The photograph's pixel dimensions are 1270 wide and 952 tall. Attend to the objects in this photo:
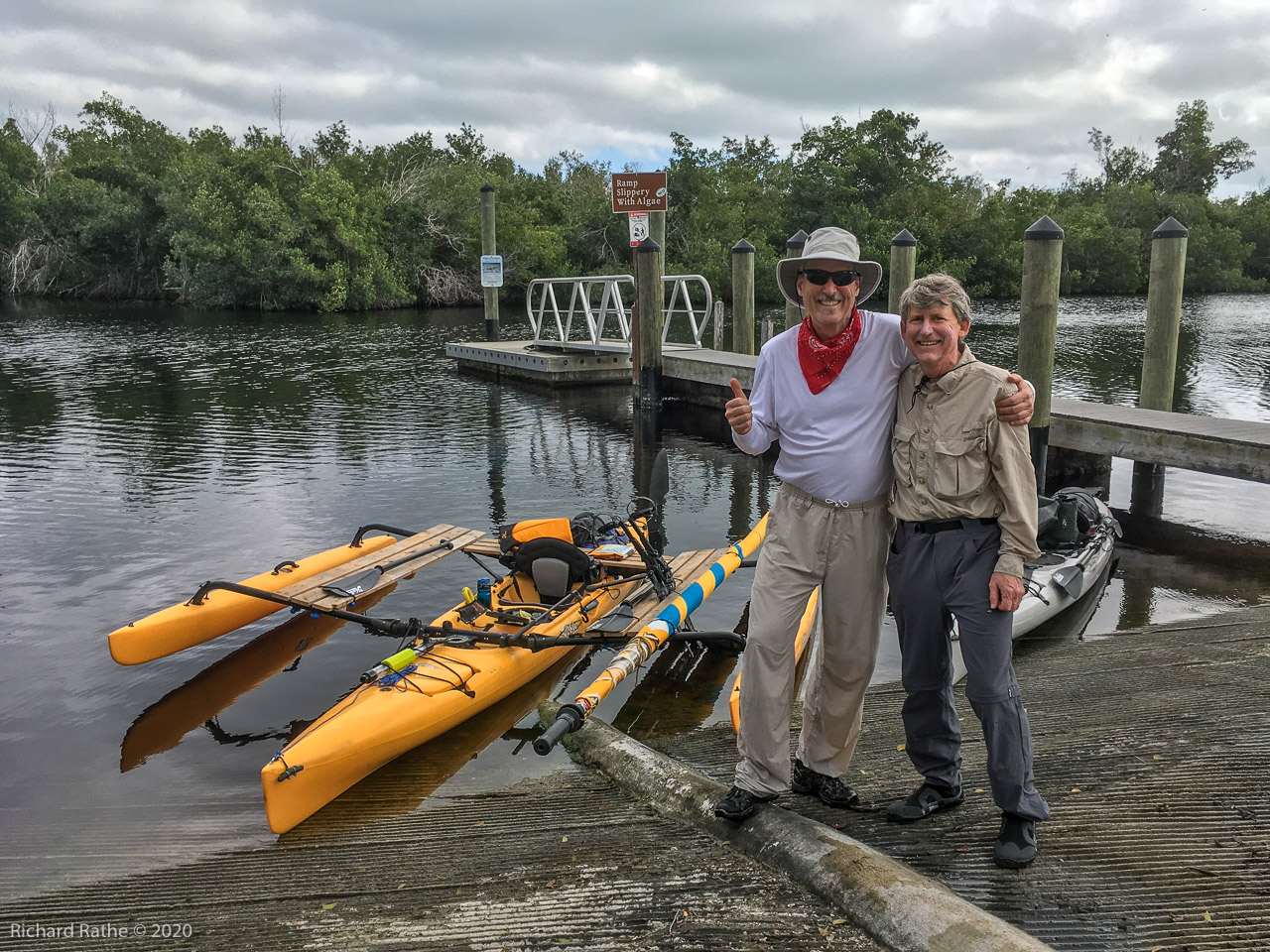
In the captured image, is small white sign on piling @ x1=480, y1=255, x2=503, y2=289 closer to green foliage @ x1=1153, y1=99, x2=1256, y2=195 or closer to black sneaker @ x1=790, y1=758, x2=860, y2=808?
Result: black sneaker @ x1=790, y1=758, x2=860, y2=808

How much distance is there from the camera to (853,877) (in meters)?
2.88

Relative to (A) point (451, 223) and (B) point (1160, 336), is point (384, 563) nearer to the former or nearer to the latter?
(B) point (1160, 336)

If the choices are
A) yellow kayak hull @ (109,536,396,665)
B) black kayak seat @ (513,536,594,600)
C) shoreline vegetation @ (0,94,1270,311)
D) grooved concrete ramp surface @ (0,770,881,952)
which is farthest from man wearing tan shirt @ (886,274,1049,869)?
shoreline vegetation @ (0,94,1270,311)

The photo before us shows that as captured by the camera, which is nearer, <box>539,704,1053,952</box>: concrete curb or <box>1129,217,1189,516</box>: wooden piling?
<box>539,704,1053,952</box>: concrete curb

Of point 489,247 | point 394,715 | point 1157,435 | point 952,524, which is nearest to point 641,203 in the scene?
point 489,247

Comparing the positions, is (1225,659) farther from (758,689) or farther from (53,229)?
(53,229)

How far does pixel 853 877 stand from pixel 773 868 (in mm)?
316

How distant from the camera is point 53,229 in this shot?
49.4 meters

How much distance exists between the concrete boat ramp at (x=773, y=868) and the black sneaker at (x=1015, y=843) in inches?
1.4

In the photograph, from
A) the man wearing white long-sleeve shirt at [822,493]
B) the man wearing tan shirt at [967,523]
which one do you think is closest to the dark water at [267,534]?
the man wearing white long-sleeve shirt at [822,493]

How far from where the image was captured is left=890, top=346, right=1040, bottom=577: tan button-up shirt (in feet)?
9.65

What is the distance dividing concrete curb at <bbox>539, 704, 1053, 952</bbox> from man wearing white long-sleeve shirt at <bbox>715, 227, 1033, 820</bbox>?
141 mm

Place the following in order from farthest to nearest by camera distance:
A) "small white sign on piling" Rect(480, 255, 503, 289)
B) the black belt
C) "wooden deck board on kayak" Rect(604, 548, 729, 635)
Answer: "small white sign on piling" Rect(480, 255, 503, 289) → "wooden deck board on kayak" Rect(604, 548, 729, 635) → the black belt

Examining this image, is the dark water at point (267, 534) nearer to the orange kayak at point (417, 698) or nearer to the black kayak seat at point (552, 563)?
the orange kayak at point (417, 698)
